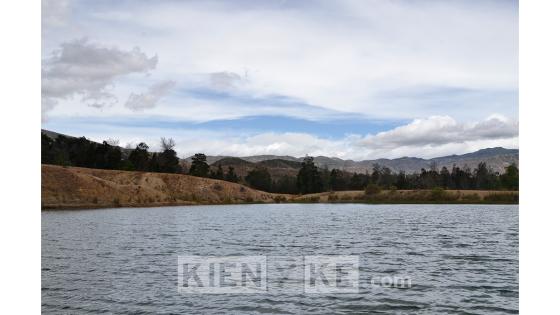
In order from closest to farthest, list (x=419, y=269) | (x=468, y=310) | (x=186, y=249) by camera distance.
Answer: (x=468, y=310)
(x=419, y=269)
(x=186, y=249)

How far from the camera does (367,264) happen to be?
40094 millimetres

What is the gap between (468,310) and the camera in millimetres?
26266
